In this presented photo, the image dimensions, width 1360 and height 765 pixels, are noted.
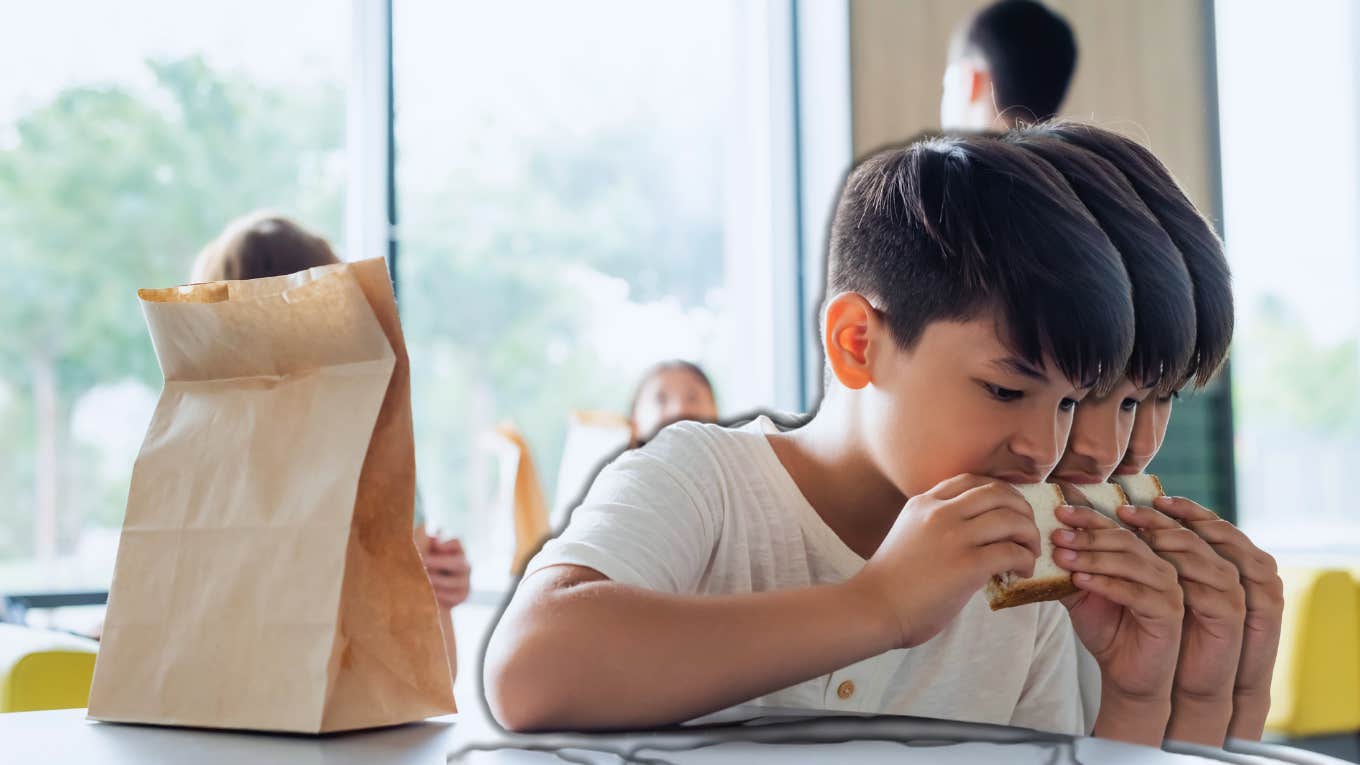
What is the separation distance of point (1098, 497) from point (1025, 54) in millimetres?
1723

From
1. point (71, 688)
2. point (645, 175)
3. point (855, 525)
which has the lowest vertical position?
point (71, 688)

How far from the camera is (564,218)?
367 cm

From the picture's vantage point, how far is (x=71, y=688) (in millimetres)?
1141

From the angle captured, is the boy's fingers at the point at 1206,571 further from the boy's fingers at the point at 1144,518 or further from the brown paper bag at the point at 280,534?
the brown paper bag at the point at 280,534

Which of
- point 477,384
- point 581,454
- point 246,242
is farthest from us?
point 477,384

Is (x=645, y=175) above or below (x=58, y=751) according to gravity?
above

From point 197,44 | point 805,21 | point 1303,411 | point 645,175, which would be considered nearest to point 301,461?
point 197,44

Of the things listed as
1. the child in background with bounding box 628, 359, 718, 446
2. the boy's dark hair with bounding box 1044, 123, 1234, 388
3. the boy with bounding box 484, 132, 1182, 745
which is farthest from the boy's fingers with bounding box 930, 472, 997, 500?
the child in background with bounding box 628, 359, 718, 446

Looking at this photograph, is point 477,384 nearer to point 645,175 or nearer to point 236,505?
point 645,175

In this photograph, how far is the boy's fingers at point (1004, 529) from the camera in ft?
2.51

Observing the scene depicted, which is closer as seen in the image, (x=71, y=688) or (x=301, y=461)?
(x=301, y=461)

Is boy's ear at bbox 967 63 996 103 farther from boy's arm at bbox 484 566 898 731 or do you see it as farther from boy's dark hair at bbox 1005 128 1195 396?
boy's arm at bbox 484 566 898 731

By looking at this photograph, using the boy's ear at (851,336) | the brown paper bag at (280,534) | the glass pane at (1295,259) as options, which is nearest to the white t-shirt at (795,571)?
the boy's ear at (851,336)

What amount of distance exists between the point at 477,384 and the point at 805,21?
159 cm
